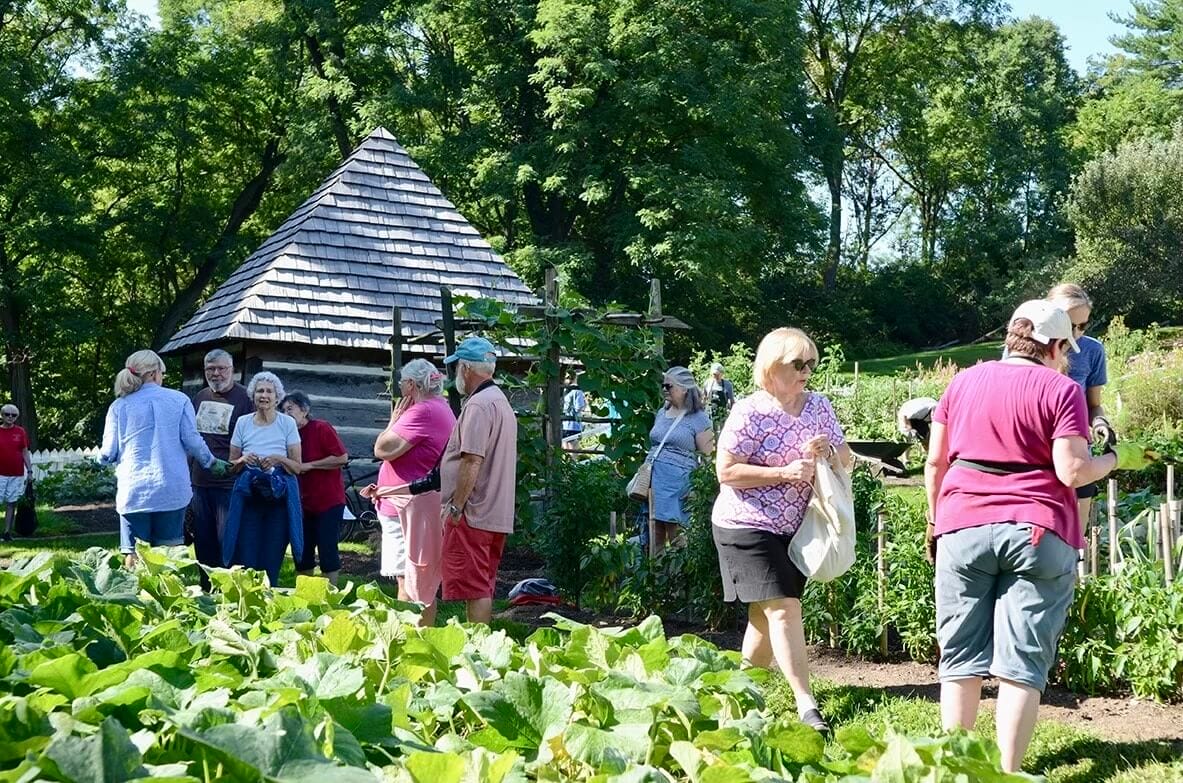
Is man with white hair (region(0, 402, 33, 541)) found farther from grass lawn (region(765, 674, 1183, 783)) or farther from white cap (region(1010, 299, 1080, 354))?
white cap (region(1010, 299, 1080, 354))

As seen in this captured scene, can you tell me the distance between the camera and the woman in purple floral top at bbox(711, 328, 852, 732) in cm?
513

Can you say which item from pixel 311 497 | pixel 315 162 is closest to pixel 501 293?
pixel 311 497

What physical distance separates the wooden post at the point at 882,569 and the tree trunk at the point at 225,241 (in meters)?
25.0

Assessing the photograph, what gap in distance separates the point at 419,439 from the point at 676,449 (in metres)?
2.65

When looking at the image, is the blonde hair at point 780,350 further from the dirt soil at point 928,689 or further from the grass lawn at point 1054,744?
the dirt soil at point 928,689

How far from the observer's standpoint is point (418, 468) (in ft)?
24.2

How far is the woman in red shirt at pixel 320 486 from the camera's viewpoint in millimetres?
8781

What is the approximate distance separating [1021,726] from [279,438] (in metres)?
5.22

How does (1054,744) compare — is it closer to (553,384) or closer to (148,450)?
(148,450)

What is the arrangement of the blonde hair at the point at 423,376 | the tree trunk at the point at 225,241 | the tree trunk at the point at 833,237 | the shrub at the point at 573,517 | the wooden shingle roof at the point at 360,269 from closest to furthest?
the blonde hair at the point at 423,376 < the shrub at the point at 573,517 < the wooden shingle roof at the point at 360,269 < the tree trunk at the point at 225,241 < the tree trunk at the point at 833,237

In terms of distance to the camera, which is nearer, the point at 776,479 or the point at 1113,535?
the point at 776,479

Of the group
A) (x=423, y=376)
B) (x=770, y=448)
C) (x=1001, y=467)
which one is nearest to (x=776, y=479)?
(x=770, y=448)

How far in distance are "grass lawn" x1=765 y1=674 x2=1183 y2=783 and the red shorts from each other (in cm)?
162

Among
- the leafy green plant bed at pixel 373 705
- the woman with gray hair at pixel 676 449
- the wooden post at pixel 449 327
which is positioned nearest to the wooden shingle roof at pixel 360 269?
the wooden post at pixel 449 327
